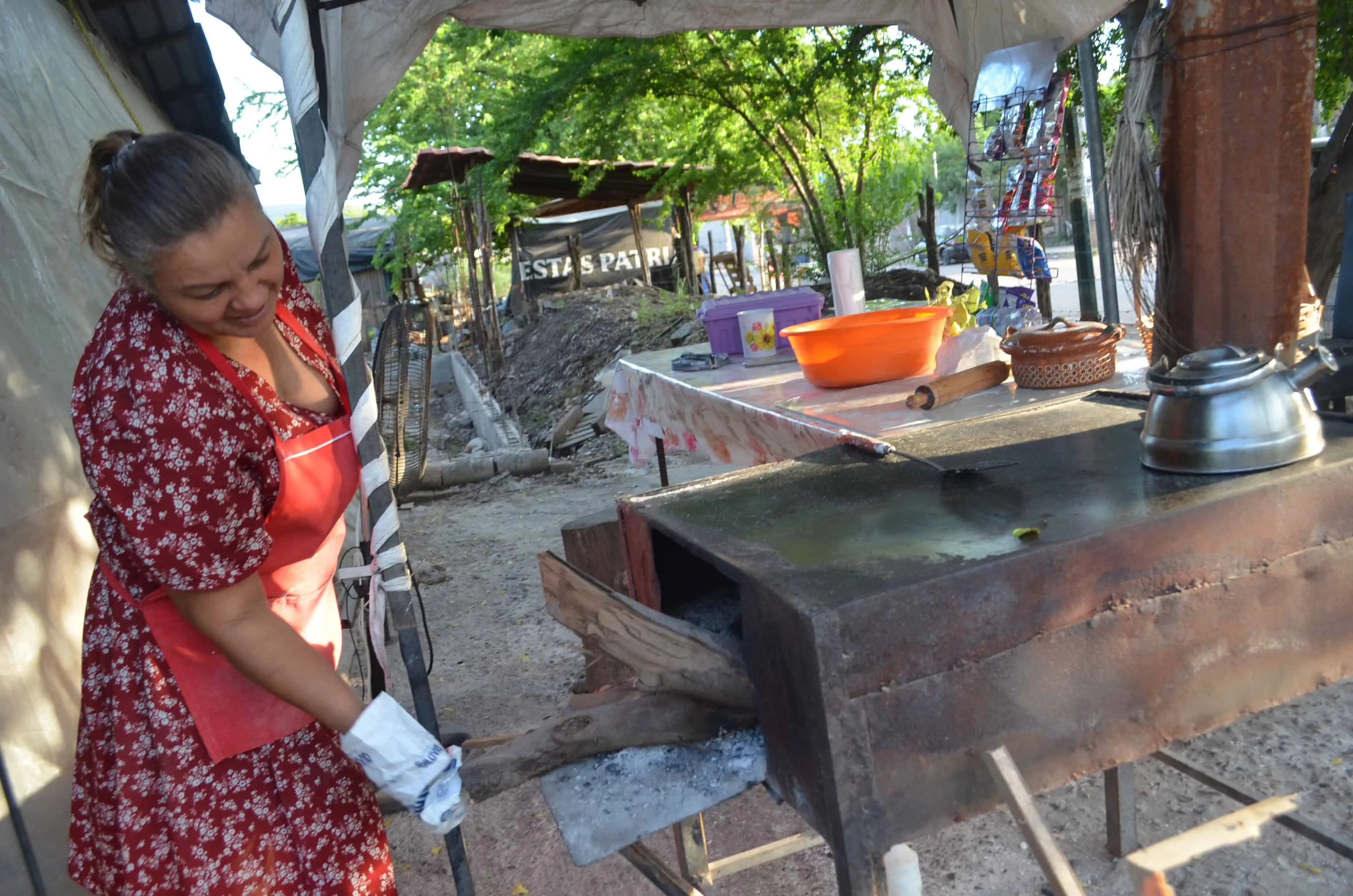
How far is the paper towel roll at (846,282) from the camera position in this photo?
140 inches

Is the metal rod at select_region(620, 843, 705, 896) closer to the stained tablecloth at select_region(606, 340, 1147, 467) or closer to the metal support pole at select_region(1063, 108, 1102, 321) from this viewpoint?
the stained tablecloth at select_region(606, 340, 1147, 467)

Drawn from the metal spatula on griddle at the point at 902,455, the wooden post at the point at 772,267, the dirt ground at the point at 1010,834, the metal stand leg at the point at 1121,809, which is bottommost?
the dirt ground at the point at 1010,834

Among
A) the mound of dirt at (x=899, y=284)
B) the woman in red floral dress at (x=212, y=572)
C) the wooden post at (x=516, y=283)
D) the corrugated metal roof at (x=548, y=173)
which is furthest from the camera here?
the wooden post at (x=516, y=283)

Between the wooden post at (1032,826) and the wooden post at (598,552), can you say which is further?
the wooden post at (598,552)

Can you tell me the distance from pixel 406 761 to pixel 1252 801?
2.02 meters

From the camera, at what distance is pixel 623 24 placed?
367 centimetres

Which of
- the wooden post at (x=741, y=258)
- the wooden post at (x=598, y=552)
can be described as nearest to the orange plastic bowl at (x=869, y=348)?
the wooden post at (x=598, y=552)

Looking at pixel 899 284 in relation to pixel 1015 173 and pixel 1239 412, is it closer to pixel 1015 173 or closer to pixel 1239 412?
pixel 1015 173

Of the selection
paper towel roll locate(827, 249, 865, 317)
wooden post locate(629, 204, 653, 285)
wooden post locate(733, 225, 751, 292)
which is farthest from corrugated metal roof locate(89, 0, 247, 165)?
wooden post locate(629, 204, 653, 285)

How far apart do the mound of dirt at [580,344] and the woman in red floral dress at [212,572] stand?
7.97 m

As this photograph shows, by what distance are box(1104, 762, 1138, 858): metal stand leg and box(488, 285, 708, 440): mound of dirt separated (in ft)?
24.6

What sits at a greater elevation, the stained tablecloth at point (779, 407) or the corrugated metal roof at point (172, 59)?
the corrugated metal roof at point (172, 59)

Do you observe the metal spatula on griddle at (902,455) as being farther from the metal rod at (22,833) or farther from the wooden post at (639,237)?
the wooden post at (639,237)

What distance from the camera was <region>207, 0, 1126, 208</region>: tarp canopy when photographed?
271 cm
